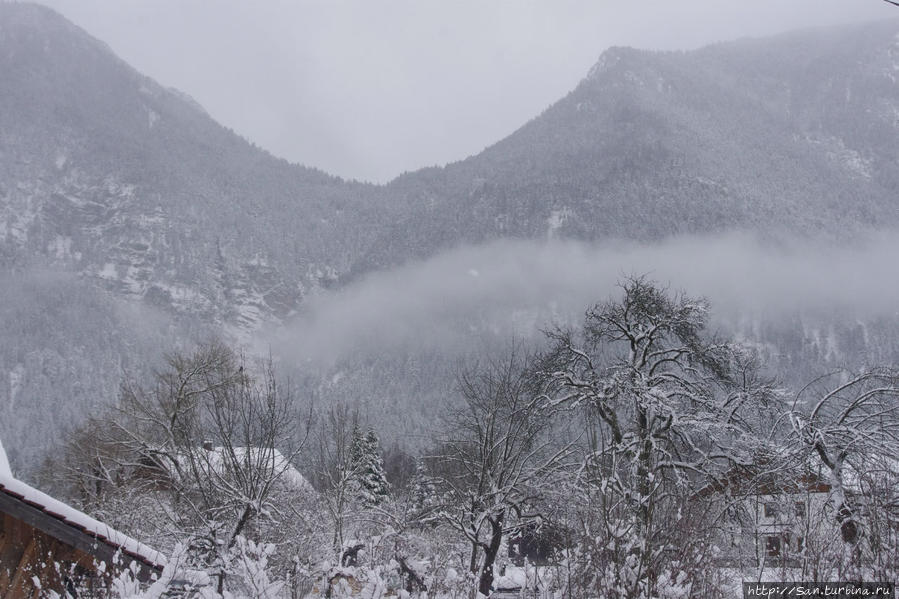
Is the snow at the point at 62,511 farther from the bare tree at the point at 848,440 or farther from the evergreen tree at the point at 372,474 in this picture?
the evergreen tree at the point at 372,474

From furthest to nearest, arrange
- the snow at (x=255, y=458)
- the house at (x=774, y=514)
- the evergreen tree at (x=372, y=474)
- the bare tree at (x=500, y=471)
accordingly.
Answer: the evergreen tree at (x=372, y=474) → the bare tree at (x=500, y=471) → the snow at (x=255, y=458) → the house at (x=774, y=514)

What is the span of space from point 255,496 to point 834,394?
36.6 feet

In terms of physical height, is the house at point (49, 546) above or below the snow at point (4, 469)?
below

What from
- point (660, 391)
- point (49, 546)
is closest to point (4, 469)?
point (49, 546)

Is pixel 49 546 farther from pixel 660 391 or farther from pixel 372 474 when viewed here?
pixel 372 474

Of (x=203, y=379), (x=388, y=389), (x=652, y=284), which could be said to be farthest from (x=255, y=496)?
(x=388, y=389)

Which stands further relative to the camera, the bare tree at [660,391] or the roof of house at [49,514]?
the bare tree at [660,391]

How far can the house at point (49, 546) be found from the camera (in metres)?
8.98

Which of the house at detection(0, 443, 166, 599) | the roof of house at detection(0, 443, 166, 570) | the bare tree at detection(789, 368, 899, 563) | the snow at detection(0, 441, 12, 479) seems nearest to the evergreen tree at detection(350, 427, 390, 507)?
the bare tree at detection(789, 368, 899, 563)

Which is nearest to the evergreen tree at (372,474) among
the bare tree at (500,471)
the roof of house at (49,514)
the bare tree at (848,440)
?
the bare tree at (500,471)

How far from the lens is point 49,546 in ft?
31.6

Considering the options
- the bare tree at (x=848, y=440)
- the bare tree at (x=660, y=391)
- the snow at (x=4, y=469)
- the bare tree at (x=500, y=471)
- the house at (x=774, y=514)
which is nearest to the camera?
the house at (x=774, y=514)

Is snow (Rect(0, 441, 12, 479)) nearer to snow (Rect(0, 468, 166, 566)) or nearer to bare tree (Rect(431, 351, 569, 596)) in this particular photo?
snow (Rect(0, 468, 166, 566))

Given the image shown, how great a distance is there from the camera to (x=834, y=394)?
14.9m
